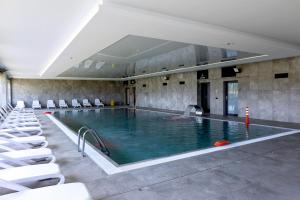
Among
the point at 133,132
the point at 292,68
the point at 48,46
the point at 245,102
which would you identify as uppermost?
the point at 48,46

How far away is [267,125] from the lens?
27.4ft

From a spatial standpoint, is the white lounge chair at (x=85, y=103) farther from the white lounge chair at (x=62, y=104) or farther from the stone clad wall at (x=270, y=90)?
the stone clad wall at (x=270, y=90)

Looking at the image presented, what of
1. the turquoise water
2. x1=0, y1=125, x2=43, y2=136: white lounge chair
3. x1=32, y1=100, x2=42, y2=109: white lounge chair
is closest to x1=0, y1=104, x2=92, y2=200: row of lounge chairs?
x1=0, y1=125, x2=43, y2=136: white lounge chair

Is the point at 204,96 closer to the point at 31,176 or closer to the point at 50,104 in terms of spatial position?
the point at 31,176

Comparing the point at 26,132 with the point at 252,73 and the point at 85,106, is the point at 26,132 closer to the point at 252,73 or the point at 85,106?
the point at 252,73

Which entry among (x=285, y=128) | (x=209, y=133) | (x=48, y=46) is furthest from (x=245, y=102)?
(x=48, y=46)

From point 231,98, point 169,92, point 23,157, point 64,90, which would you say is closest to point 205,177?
point 23,157

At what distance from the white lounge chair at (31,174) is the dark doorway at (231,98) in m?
10.5

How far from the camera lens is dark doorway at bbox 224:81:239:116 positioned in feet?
38.6

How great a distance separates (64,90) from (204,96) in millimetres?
13297

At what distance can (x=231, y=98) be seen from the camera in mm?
11953

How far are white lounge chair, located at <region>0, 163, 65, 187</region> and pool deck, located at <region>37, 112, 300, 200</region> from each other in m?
0.33

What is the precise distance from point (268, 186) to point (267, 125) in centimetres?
609

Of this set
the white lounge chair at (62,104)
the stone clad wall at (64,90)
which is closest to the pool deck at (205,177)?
the white lounge chair at (62,104)
